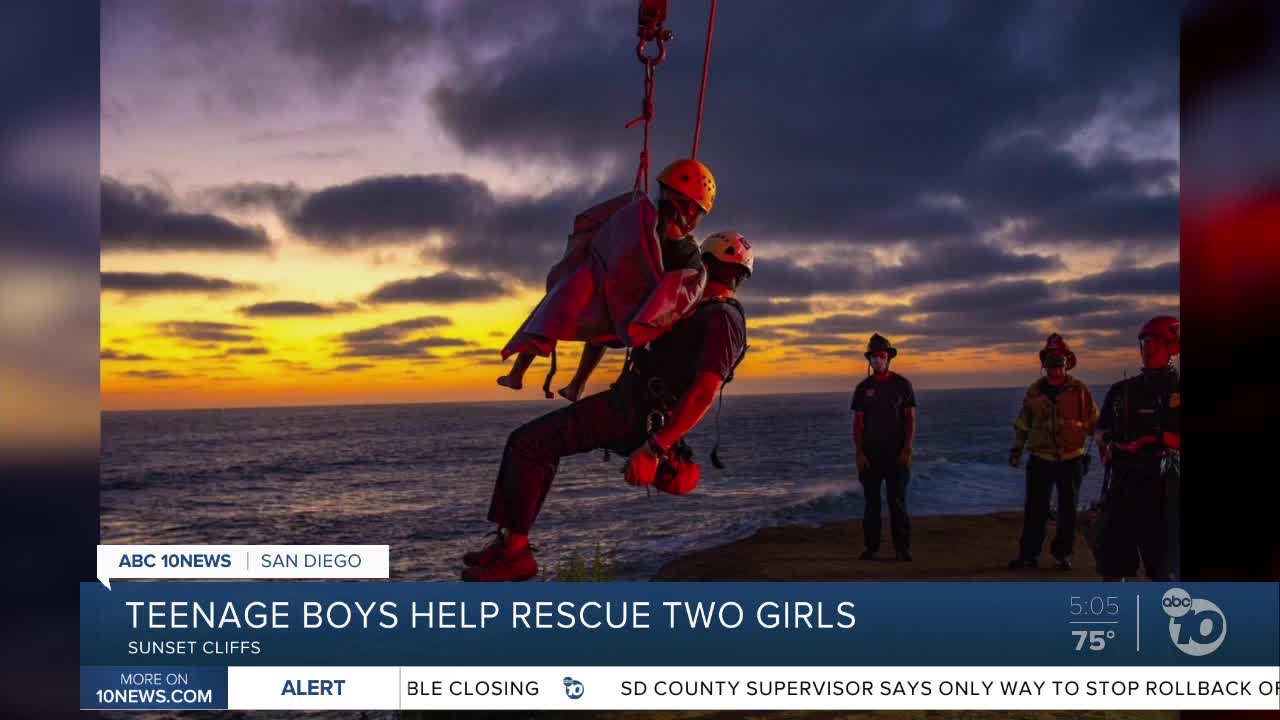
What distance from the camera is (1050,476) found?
1131 cm

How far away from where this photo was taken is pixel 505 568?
2.73 m

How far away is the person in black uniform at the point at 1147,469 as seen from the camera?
23.6 ft

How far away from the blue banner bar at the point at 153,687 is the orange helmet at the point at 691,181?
3.41 metres

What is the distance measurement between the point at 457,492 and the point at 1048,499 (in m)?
35.1

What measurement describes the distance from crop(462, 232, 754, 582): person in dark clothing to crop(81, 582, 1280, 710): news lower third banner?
130cm

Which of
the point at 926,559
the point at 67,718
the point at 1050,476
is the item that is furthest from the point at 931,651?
the point at 926,559

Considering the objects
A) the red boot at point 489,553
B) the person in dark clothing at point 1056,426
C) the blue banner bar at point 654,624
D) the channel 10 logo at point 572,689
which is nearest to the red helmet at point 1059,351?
the person in dark clothing at point 1056,426

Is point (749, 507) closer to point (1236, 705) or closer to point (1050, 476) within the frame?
point (1050, 476)

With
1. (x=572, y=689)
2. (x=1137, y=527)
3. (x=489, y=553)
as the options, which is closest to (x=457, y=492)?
(x=1137, y=527)

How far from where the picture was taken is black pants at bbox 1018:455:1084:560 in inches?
441

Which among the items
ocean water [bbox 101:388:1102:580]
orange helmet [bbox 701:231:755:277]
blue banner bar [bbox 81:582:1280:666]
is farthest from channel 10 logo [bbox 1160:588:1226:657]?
ocean water [bbox 101:388:1102:580]

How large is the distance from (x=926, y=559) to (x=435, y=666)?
39.5 ft

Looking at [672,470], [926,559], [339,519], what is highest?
[672,470]

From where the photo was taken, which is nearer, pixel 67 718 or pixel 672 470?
pixel 672 470
